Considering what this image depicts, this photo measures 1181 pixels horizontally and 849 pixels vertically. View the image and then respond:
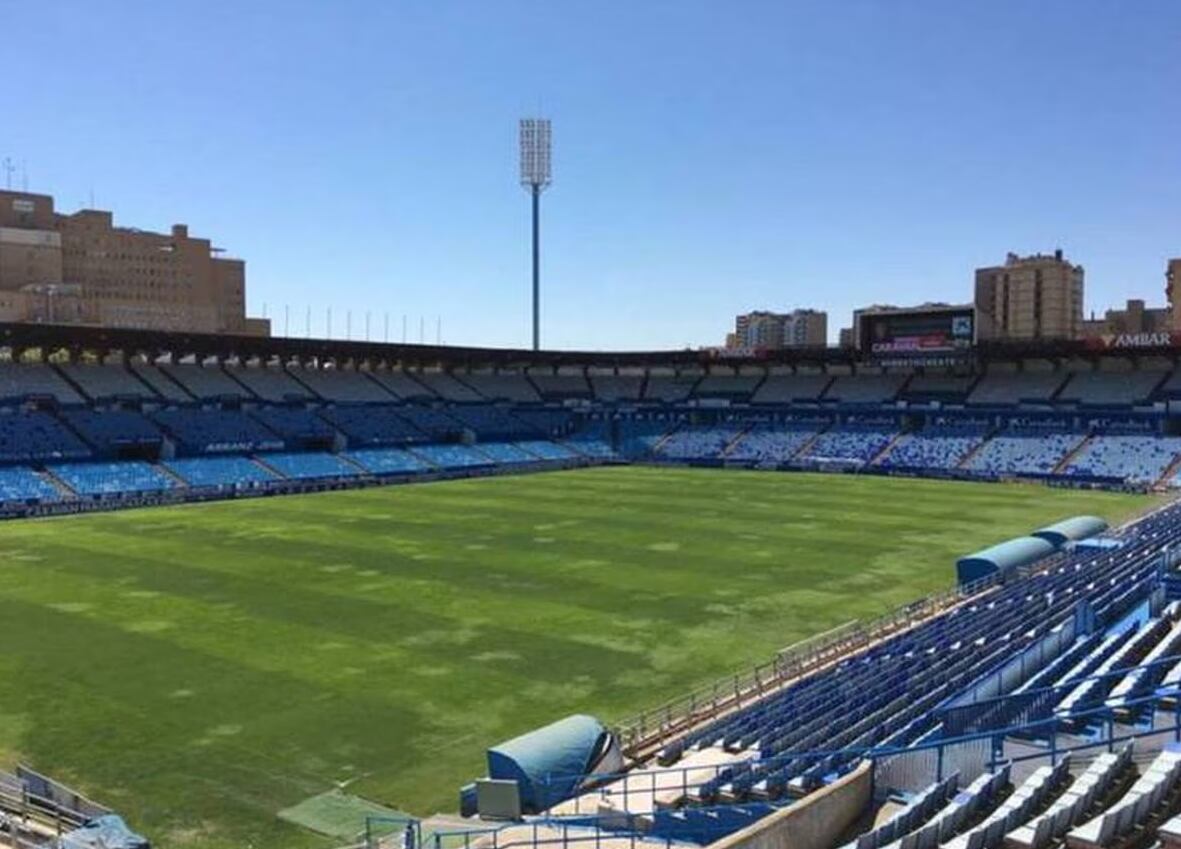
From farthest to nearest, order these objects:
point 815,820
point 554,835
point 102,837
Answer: point 102,837
point 554,835
point 815,820

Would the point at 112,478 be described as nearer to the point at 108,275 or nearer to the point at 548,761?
the point at 548,761

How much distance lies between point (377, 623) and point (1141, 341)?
194 feet

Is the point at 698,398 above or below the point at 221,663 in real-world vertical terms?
above

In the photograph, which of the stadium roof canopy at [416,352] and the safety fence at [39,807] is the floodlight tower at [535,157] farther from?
the safety fence at [39,807]

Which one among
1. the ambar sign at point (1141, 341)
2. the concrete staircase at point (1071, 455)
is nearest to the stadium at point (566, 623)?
the concrete staircase at point (1071, 455)

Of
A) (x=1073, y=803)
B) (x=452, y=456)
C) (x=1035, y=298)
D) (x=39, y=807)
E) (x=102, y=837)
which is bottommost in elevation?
(x=39, y=807)

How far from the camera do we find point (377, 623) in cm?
2800

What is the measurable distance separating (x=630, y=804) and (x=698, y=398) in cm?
7725

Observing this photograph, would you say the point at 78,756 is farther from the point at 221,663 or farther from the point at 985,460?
the point at 985,460

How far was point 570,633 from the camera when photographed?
2692cm

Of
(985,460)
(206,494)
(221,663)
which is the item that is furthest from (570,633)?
(985,460)

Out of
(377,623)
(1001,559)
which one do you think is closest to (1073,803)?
(377,623)

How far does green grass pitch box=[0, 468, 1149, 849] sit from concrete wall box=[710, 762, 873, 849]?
755 cm

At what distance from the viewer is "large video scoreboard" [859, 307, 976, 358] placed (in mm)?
74625
